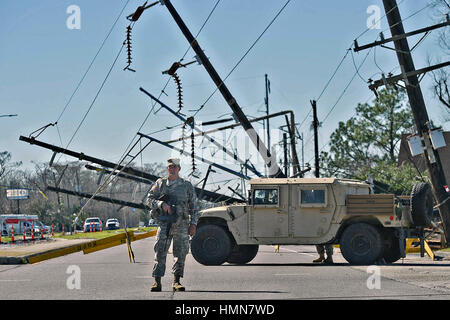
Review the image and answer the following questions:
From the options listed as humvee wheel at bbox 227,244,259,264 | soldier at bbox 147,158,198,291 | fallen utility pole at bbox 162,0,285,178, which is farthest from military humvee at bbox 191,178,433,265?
fallen utility pole at bbox 162,0,285,178

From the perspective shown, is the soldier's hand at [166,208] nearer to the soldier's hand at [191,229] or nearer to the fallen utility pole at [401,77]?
the soldier's hand at [191,229]

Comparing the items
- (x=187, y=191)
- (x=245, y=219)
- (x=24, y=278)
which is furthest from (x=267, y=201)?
(x=187, y=191)

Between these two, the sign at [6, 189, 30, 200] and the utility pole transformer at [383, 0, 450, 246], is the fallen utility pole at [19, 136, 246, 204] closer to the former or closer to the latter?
the utility pole transformer at [383, 0, 450, 246]

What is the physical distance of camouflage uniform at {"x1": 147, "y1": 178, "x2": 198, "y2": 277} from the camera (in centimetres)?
1105

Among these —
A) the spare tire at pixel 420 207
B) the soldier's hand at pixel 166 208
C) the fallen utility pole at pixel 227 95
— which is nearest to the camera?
the soldier's hand at pixel 166 208

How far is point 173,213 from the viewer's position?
11023 mm

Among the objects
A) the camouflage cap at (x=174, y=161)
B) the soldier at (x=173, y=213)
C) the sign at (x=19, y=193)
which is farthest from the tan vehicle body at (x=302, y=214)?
the sign at (x=19, y=193)

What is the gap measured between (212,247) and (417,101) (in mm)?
7471

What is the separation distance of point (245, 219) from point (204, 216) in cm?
102

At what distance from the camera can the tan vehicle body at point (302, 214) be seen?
60.0 ft

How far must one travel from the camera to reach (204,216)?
19047 mm

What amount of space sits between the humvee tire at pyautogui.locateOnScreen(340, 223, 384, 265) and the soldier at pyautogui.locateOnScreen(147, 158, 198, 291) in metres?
7.65
